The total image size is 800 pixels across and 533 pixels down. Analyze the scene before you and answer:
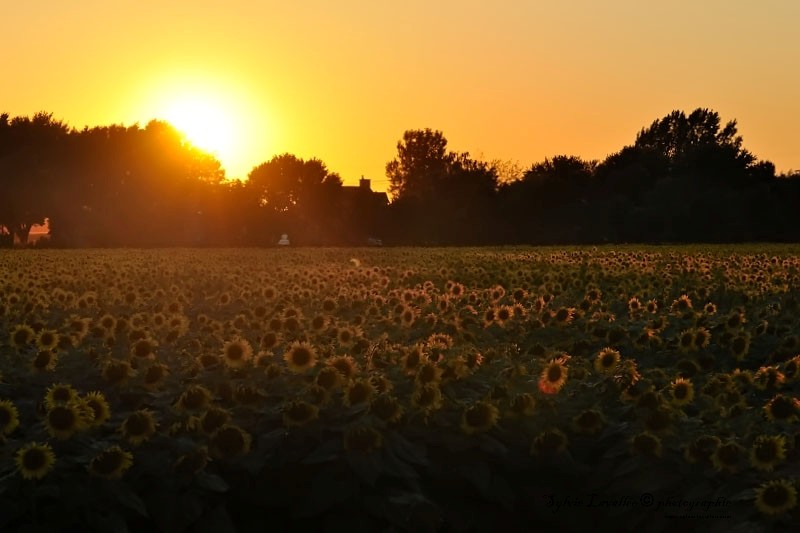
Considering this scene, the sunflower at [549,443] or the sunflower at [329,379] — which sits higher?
the sunflower at [329,379]

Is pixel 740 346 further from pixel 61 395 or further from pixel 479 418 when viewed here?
pixel 61 395

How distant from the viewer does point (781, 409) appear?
18.8 feet

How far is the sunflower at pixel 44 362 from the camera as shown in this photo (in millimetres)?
6629

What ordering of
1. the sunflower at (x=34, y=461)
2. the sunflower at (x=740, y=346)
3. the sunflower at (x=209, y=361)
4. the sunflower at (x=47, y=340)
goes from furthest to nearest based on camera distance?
the sunflower at (x=740, y=346) → the sunflower at (x=47, y=340) → the sunflower at (x=209, y=361) → the sunflower at (x=34, y=461)

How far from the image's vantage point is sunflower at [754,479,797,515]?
15.2 feet

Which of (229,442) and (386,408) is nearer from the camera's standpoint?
(229,442)

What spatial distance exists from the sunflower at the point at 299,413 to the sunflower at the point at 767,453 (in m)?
2.33

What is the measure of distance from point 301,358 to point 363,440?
133 centimetres

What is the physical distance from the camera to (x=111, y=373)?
20.5ft

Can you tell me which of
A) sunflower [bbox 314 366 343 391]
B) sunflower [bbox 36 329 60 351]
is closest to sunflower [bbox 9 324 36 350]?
sunflower [bbox 36 329 60 351]

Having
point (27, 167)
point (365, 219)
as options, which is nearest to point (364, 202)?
point (365, 219)

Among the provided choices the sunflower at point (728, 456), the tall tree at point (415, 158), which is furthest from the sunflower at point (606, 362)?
the tall tree at point (415, 158)

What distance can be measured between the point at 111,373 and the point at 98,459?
154 cm

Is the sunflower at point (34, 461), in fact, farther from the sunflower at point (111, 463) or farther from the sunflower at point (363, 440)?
the sunflower at point (363, 440)
